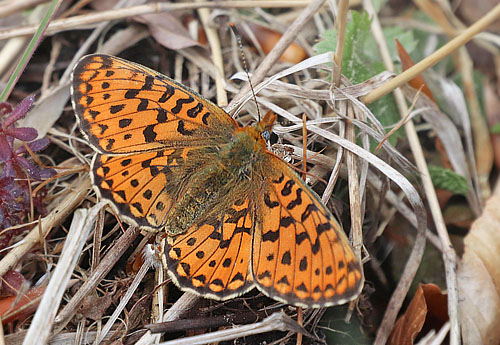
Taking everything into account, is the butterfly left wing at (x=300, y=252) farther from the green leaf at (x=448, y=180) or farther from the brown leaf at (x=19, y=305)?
the green leaf at (x=448, y=180)

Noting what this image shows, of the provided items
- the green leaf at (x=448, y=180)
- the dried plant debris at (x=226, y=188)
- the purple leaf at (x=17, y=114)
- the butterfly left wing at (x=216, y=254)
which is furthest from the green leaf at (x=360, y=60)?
the purple leaf at (x=17, y=114)

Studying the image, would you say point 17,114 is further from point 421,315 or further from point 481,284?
point 481,284

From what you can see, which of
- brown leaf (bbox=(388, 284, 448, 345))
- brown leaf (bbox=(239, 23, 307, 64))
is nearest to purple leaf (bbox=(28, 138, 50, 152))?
brown leaf (bbox=(239, 23, 307, 64))

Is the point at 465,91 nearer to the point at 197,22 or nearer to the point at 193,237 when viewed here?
the point at 197,22

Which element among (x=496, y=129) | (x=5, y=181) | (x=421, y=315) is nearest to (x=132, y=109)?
(x=5, y=181)

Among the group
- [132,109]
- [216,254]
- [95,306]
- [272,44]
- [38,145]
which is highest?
[272,44]

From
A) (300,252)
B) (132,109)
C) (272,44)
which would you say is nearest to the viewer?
(300,252)

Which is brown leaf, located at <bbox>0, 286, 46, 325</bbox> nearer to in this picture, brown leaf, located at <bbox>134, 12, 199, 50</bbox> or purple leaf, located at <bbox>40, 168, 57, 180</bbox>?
purple leaf, located at <bbox>40, 168, 57, 180</bbox>
